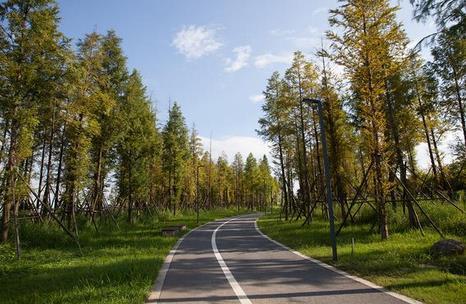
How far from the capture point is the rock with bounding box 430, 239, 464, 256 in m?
11.3

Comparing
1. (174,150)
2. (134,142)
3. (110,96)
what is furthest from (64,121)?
(174,150)

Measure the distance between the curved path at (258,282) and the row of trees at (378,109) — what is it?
6.48 meters

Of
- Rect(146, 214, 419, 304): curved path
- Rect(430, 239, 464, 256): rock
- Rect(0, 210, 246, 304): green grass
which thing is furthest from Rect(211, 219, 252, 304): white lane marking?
Rect(430, 239, 464, 256): rock

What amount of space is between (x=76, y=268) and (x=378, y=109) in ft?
48.1

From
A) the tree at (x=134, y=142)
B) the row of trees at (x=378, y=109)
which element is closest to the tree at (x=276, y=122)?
the row of trees at (x=378, y=109)

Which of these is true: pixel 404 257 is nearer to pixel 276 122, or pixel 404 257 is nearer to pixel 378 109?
pixel 378 109

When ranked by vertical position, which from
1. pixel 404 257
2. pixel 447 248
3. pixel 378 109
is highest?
pixel 378 109

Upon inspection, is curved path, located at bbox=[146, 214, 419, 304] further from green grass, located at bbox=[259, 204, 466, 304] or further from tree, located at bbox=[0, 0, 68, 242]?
tree, located at bbox=[0, 0, 68, 242]

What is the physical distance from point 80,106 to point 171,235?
31.9 feet

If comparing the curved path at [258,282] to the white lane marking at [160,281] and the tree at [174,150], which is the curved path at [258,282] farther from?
the tree at [174,150]

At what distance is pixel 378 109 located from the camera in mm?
17734

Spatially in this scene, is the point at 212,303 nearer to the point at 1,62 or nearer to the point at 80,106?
the point at 1,62

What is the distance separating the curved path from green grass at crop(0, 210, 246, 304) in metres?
0.75

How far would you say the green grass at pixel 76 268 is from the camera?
870 cm
